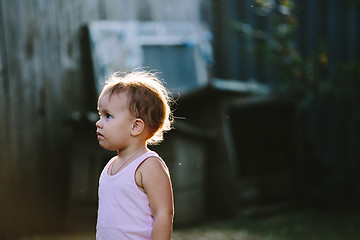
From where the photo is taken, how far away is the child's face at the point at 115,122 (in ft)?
7.02

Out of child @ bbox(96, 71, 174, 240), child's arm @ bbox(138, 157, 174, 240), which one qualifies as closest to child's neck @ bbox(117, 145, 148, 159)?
child @ bbox(96, 71, 174, 240)

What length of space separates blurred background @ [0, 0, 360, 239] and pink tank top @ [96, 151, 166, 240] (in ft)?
8.56

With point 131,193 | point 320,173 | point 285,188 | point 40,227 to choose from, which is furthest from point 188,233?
point 131,193

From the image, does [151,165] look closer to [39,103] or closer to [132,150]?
[132,150]

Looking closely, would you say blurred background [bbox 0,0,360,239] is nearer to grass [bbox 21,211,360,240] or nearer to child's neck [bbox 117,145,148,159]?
grass [bbox 21,211,360,240]

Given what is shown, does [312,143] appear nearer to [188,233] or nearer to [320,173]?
[320,173]

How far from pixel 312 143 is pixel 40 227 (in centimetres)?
344

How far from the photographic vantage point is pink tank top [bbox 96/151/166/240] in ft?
6.75

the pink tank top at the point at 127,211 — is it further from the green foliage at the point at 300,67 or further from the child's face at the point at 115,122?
the green foliage at the point at 300,67

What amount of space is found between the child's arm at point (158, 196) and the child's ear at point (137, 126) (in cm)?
14

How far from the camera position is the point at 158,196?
6.71 feet

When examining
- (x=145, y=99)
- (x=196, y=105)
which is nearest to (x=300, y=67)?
(x=196, y=105)

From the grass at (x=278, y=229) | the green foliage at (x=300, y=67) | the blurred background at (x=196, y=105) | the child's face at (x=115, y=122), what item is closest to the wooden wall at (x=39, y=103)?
the blurred background at (x=196, y=105)

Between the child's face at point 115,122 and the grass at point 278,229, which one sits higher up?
the child's face at point 115,122
